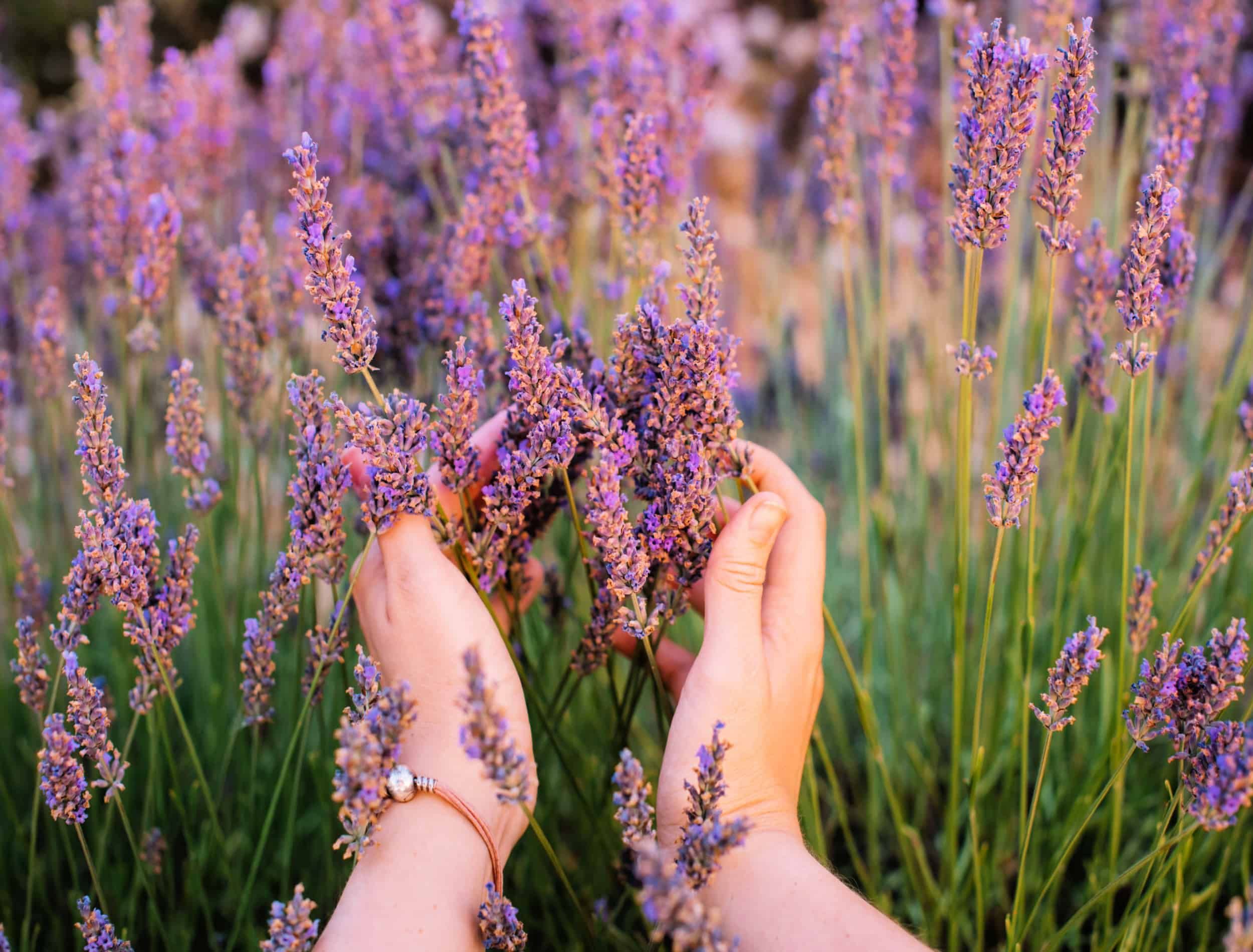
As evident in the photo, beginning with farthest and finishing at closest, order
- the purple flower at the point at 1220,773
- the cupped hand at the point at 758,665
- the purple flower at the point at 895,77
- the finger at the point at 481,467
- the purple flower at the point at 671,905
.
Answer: the purple flower at the point at 895,77, the finger at the point at 481,467, the cupped hand at the point at 758,665, the purple flower at the point at 1220,773, the purple flower at the point at 671,905

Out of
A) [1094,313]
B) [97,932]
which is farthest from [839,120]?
[97,932]

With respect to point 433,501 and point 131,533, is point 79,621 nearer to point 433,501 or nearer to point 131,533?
point 131,533

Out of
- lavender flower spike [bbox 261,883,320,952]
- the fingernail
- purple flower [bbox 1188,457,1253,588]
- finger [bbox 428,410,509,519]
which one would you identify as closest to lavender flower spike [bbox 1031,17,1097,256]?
purple flower [bbox 1188,457,1253,588]

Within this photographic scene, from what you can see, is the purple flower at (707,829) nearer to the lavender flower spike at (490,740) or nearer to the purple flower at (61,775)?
the lavender flower spike at (490,740)

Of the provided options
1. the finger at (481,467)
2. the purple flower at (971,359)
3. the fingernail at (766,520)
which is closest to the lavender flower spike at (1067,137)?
the purple flower at (971,359)

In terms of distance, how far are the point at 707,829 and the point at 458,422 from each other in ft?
1.73

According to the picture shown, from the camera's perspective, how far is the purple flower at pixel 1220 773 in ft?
2.81

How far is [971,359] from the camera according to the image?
46.5 inches

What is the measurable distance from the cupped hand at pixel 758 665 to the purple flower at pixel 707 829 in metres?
0.07

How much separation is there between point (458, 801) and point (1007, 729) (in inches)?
48.3

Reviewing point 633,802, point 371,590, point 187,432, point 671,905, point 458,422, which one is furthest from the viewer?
point 187,432

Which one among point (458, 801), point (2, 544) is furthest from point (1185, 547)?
point (2, 544)

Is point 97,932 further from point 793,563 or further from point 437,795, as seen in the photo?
point 793,563

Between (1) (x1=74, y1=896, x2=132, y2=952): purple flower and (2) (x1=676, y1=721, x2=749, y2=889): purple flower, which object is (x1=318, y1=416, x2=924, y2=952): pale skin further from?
(1) (x1=74, y1=896, x2=132, y2=952): purple flower
